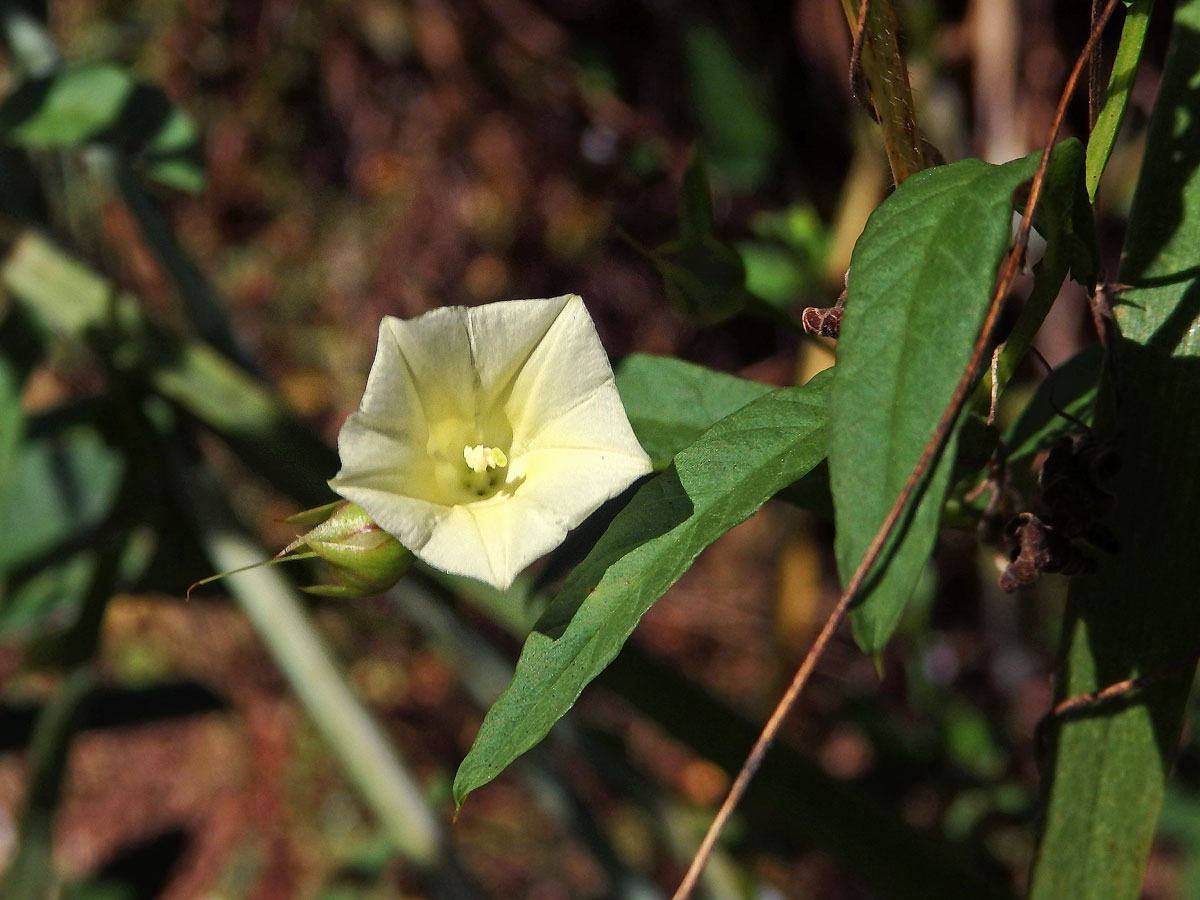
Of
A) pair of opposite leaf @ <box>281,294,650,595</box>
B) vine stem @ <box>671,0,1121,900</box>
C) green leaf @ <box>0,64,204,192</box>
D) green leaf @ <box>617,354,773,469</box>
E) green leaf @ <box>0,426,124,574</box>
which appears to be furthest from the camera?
green leaf @ <box>0,426,124,574</box>

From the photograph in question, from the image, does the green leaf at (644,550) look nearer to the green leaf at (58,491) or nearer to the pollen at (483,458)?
the pollen at (483,458)

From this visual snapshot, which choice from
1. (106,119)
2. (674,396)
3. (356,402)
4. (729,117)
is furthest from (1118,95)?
(356,402)

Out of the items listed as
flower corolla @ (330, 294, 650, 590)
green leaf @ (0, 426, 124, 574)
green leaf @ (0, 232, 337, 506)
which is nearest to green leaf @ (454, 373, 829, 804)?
flower corolla @ (330, 294, 650, 590)

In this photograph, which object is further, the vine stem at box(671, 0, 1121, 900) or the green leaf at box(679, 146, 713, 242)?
the green leaf at box(679, 146, 713, 242)

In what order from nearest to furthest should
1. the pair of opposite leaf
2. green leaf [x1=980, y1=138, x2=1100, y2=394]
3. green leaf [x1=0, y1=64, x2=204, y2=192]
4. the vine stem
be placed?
the vine stem, green leaf [x1=980, y1=138, x2=1100, y2=394], the pair of opposite leaf, green leaf [x1=0, y1=64, x2=204, y2=192]

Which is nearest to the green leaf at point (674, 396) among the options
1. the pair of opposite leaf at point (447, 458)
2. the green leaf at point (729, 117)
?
the pair of opposite leaf at point (447, 458)

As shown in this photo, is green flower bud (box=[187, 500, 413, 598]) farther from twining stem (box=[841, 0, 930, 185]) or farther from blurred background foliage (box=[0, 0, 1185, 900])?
twining stem (box=[841, 0, 930, 185])
